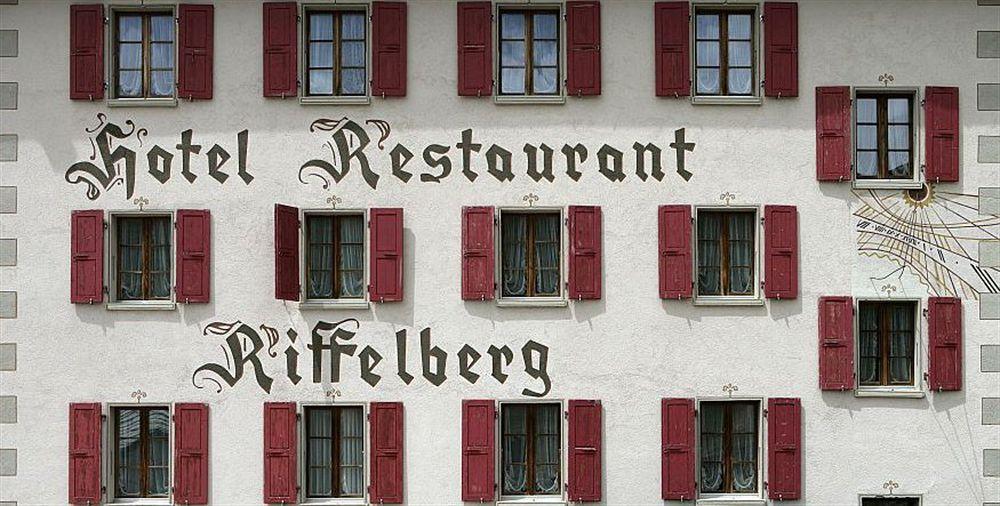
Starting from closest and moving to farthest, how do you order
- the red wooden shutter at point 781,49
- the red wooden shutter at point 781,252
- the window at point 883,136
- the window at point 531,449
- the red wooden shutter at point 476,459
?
the red wooden shutter at point 476,459
the red wooden shutter at point 781,252
the red wooden shutter at point 781,49
the window at point 531,449
the window at point 883,136

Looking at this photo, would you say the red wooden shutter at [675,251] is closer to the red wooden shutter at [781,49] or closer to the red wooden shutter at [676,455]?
the red wooden shutter at [676,455]

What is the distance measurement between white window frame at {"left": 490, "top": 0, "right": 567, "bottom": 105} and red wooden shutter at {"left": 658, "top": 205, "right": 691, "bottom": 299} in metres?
2.22

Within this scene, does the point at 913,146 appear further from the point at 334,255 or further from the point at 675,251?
the point at 334,255

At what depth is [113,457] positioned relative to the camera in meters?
19.9

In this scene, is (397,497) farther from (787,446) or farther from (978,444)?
(978,444)

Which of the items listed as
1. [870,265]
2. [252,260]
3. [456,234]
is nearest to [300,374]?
[252,260]

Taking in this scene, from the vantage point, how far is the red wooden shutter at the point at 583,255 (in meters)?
19.6

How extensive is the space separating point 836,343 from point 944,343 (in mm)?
1518

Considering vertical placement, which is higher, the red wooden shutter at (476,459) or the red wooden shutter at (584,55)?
the red wooden shutter at (584,55)

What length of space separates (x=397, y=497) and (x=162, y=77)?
6798 millimetres

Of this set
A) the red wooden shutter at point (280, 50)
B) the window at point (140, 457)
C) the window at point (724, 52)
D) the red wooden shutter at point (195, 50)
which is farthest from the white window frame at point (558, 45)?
the window at point (140, 457)

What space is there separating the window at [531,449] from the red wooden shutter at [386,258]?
2.32 m

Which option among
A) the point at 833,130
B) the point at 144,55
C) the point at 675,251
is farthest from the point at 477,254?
the point at 144,55

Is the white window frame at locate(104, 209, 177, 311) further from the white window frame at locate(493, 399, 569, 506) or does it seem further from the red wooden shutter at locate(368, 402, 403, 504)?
the white window frame at locate(493, 399, 569, 506)
